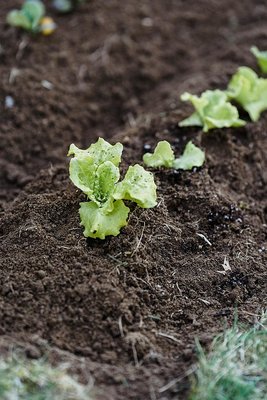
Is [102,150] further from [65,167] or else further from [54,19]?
[54,19]

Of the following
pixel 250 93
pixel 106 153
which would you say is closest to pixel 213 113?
pixel 250 93

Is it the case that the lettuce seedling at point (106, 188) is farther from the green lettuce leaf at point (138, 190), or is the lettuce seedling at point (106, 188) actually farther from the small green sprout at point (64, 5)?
the small green sprout at point (64, 5)

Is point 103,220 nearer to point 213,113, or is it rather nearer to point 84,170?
point 84,170

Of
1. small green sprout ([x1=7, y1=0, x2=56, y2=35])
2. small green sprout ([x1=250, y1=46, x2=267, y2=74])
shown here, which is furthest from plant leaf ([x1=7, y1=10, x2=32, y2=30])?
small green sprout ([x1=250, y1=46, x2=267, y2=74])

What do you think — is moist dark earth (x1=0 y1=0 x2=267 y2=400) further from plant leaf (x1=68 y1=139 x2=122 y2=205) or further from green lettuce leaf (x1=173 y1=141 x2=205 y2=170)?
plant leaf (x1=68 y1=139 x2=122 y2=205)

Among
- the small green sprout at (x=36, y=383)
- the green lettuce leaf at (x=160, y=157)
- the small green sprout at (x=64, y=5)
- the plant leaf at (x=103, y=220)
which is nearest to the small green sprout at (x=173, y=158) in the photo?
the green lettuce leaf at (x=160, y=157)
